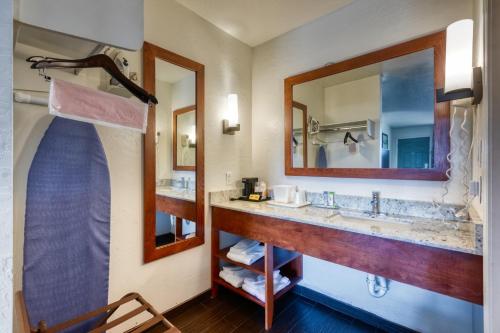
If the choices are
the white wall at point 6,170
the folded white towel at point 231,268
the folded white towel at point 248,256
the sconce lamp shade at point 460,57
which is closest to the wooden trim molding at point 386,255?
the folded white towel at point 248,256

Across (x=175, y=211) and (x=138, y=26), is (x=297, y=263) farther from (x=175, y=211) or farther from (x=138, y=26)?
Result: (x=138, y=26)

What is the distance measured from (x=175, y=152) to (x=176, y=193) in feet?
1.16

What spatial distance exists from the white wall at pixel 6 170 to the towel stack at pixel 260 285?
1.59 metres

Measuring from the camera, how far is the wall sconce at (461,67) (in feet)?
3.50

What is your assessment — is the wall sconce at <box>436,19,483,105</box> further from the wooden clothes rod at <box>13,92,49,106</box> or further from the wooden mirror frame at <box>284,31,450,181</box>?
the wooden clothes rod at <box>13,92,49,106</box>

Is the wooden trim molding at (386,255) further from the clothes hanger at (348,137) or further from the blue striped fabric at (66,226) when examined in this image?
the blue striped fabric at (66,226)

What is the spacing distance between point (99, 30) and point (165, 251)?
4.93ft

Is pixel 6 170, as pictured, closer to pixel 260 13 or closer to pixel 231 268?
pixel 231 268

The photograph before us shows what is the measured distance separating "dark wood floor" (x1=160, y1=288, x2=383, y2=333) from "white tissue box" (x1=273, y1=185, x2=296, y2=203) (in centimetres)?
94

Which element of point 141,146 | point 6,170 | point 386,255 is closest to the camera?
point 6,170

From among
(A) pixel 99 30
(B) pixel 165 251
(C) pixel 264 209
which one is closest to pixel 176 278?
(B) pixel 165 251

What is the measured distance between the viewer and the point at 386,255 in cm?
122

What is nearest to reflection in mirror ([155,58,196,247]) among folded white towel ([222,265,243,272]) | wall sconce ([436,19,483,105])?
folded white towel ([222,265,243,272])

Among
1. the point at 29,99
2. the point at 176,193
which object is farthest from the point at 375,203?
the point at 29,99
